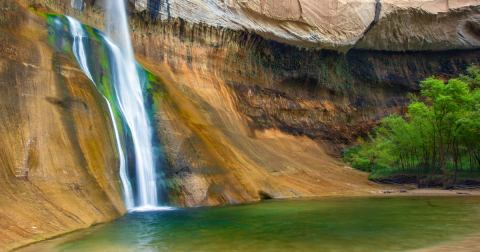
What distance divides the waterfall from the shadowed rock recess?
19.3 inches

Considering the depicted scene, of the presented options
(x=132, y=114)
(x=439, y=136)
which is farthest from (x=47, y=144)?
(x=439, y=136)

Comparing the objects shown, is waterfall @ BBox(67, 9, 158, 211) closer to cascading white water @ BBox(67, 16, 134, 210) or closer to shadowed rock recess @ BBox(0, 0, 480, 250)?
cascading white water @ BBox(67, 16, 134, 210)

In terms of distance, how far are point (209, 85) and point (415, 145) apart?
43.7ft

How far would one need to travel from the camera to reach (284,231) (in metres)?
6.86

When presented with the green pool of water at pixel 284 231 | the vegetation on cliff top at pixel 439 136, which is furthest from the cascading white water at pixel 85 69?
the vegetation on cliff top at pixel 439 136

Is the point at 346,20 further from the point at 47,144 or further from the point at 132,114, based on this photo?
the point at 47,144

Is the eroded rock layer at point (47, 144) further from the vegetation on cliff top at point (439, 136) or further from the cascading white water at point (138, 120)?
the vegetation on cliff top at point (439, 136)

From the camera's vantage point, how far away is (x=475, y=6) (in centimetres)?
3005

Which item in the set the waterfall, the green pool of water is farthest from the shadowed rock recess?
the green pool of water

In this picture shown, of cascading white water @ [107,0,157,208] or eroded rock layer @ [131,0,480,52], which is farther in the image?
eroded rock layer @ [131,0,480,52]

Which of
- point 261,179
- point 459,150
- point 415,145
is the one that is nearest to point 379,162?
point 415,145

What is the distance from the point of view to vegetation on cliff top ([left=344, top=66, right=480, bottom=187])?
14.8m

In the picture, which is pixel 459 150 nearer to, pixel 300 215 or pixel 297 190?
pixel 297 190

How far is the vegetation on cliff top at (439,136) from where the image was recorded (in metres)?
14.8
